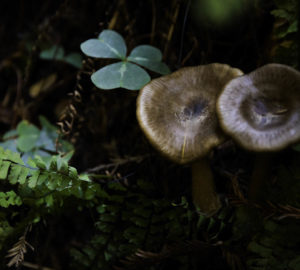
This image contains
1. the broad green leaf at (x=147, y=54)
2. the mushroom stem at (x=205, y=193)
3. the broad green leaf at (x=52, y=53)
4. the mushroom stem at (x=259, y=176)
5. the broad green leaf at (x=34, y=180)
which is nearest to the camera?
the broad green leaf at (x=34, y=180)

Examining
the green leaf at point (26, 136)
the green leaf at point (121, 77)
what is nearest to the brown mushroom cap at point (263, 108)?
the green leaf at point (121, 77)

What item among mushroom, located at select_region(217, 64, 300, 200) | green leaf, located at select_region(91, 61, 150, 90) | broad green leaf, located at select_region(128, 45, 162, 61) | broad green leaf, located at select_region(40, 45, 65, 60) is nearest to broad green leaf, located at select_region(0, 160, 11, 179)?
green leaf, located at select_region(91, 61, 150, 90)

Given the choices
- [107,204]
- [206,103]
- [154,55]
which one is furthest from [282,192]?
[154,55]

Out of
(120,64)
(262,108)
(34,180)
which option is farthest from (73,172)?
(262,108)

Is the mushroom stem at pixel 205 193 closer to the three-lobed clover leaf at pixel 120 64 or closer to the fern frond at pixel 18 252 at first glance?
the three-lobed clover leaf at pixel 120 64

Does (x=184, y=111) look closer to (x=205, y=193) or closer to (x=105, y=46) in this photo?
(x=205, y=193)

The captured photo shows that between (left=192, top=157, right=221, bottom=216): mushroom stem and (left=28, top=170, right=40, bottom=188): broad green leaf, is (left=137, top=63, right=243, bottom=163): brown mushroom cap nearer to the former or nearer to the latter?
(left=192, top=157, right=221, bottom=216): mushroom stem

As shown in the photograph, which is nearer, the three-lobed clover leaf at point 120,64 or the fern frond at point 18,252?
the fern frond at point 18,252

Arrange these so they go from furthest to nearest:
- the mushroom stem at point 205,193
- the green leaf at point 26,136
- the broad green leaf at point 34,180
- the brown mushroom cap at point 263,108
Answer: the green leaf at point 26,136 → the mushroom stem at point 205,193 → the broad green leaf at point 34,180 → the brown mushroom cap at point 263,108

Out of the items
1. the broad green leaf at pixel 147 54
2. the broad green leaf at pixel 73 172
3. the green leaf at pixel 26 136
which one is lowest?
the green leaf at pixel 26 136
